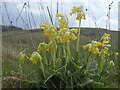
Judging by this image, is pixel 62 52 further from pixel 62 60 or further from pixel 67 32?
pixel 67 32

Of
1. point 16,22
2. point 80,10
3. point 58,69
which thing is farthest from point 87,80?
point 16,22

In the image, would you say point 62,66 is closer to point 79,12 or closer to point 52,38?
point 52,38

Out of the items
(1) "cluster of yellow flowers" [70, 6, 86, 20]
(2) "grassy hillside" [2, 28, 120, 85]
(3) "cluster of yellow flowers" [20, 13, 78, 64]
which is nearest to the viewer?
(3) "cluster of yellow flowers" [20, 13, 78, 64]

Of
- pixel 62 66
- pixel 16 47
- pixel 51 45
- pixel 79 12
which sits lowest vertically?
pixel 16 47

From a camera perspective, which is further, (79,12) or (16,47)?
(16,47)

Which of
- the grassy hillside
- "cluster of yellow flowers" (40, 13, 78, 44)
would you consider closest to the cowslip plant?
"cluster of yellow flowers" (40, 13, 78, 44)

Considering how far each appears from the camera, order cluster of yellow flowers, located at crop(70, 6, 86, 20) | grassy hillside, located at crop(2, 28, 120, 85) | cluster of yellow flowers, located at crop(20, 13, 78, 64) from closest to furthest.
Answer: cluster of yellow flowers, located at crop(20, 13, 78, 64) < cluster of yellow flowers, located at crop(70, 6, 86, 20) < grassy hillside, located at crop(2, 28, 120, 85)

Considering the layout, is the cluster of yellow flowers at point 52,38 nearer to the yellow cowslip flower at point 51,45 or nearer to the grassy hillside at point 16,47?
the yellow cowslip flower at point 51,45

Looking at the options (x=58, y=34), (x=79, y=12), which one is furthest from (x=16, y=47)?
(x=58, y=34)

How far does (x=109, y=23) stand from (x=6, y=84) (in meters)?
2.14

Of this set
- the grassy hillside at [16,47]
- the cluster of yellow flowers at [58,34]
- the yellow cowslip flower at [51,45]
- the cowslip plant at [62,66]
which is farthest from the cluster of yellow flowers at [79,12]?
the grassy hillside at [16,47]

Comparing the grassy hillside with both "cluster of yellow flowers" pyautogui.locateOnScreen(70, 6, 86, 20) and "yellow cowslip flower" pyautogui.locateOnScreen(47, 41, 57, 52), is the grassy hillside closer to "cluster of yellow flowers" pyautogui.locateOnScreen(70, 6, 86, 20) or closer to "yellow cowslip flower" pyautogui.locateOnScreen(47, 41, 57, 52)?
"yellow cowslip flower" pyautogui.locateOnScreen(47, 41, 57, 52)

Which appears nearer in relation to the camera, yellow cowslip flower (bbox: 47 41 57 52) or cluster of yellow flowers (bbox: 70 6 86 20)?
yellow cowslip flower (bbox: 47 41 57 52)

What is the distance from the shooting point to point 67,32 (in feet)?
7.67
